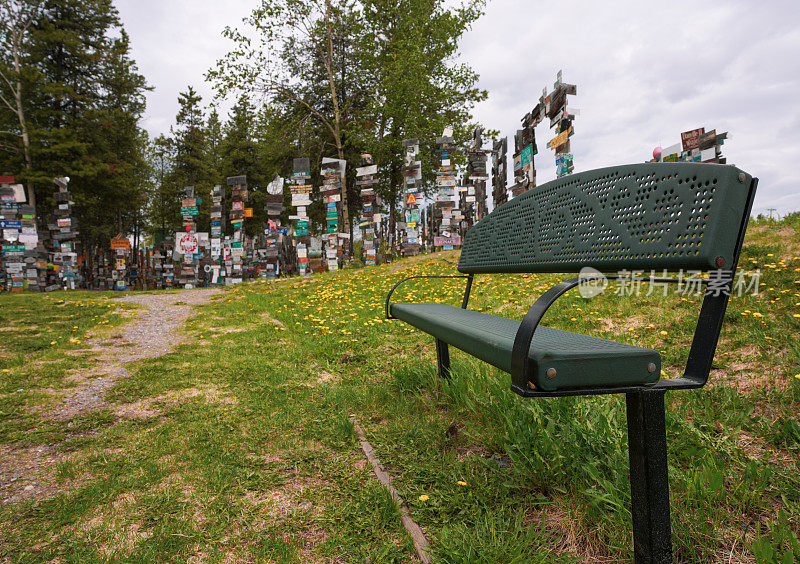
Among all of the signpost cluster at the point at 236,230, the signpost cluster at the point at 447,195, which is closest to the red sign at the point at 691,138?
the signpost cluster at the point at 447,195

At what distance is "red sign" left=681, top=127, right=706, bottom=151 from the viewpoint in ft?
40.1

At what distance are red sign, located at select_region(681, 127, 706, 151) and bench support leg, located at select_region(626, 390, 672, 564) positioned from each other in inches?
569

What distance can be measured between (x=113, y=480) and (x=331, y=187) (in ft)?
45.5

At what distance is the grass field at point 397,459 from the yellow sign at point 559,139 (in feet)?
19.1

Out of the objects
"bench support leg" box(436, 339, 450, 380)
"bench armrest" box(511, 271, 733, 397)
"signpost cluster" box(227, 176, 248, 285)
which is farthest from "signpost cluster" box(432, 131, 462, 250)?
"bench armrest" box(511, 271, 733, 397)

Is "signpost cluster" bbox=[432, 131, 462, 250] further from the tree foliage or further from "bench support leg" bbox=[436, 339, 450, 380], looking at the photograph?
the tree foliage

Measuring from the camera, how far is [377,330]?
5.25 m

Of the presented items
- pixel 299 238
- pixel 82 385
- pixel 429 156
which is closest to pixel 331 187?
pixel 299 238

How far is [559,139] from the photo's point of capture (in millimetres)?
9211

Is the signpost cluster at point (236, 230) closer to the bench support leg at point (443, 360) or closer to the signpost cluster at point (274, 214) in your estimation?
the signpost cluster at point (274, 214)

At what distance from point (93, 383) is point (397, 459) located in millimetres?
3159

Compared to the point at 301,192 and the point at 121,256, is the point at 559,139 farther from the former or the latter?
the point at 121,256

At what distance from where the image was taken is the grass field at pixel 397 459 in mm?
1506

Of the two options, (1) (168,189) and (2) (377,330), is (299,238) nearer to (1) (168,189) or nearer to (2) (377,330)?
(2) (377,330)
